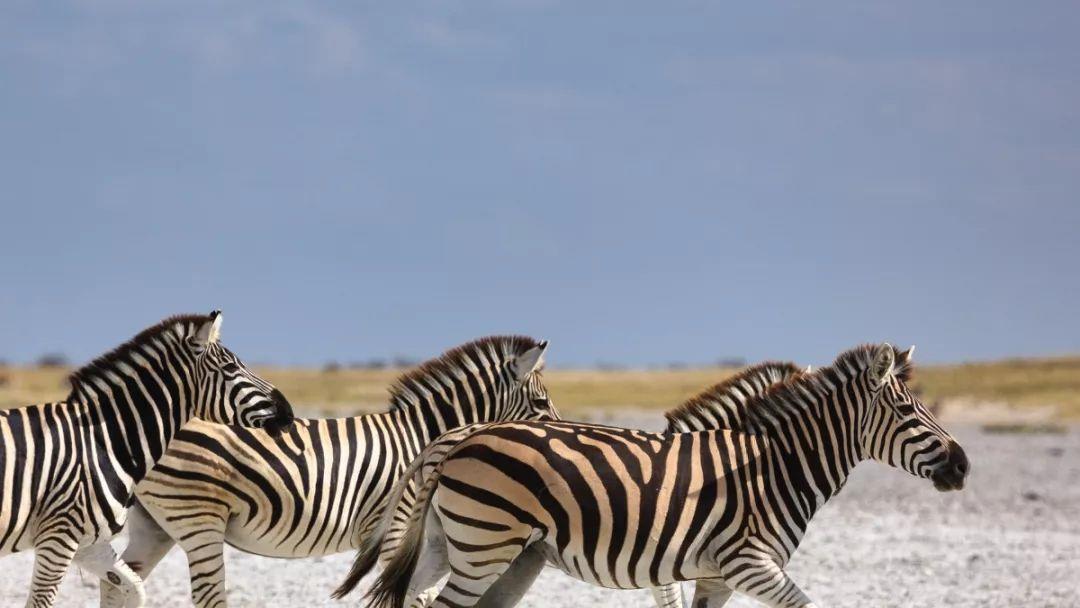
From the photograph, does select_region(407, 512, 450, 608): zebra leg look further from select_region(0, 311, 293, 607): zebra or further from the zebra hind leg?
the zebra hind leg

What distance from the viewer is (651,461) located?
7832 millimetres

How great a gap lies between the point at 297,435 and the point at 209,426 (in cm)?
60

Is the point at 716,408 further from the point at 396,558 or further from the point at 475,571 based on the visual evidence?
the point at 396,558

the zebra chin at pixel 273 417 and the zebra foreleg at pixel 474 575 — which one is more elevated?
the zebra chin at pixel 273 417

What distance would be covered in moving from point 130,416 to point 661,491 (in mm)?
3500

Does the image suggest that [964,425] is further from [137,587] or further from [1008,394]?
[137,587]

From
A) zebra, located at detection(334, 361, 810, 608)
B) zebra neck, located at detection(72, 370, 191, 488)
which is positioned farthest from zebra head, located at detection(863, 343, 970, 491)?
zebra neck, located at detection(72, 370, 191, 488)

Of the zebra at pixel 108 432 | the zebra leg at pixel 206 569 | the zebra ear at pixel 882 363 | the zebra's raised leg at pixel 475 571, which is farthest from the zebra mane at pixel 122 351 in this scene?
the zebra ear at pixel 882 363

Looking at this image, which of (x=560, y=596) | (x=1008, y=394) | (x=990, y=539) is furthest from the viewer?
(x=1008, y=394)

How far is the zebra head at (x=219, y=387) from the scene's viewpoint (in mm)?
8852

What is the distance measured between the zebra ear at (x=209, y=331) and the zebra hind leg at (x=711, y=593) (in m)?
3.43

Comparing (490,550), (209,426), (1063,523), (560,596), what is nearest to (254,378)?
(209,426)

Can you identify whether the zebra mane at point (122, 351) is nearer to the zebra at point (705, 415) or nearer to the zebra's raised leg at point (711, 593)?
the zebra at point (705, 415)

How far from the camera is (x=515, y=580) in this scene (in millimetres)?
7844
